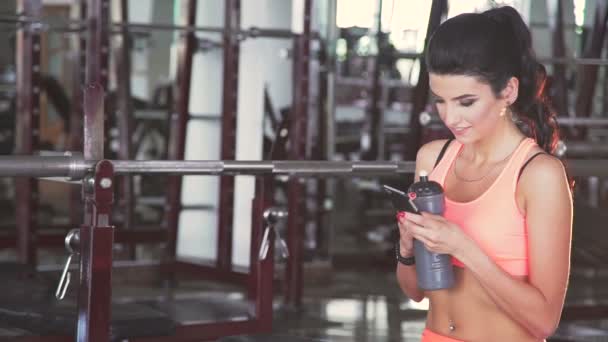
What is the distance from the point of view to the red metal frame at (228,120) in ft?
16.5

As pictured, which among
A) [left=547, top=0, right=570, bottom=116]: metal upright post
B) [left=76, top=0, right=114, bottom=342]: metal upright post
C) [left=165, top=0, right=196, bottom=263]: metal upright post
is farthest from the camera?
[left=547, top=0, right=570, bottom=116]: metal upright post

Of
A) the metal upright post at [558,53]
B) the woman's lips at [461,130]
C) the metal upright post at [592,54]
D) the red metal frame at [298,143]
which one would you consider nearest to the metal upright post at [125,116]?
the red metal frame at [298,143]

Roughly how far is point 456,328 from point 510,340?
96 mm

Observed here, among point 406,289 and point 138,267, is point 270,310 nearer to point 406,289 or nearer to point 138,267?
point 406,289

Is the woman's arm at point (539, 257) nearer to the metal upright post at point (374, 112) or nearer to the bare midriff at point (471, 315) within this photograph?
the bare midriff at point (471, 315)

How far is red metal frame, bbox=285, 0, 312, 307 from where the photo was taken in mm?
4727

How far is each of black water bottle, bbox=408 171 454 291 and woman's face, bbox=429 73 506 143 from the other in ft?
0.37

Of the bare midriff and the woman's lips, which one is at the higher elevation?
the woman's lips

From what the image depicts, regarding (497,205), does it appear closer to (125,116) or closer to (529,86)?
(529,86)

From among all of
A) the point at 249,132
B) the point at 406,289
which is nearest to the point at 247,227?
the point at 249,132

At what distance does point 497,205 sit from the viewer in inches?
63.1

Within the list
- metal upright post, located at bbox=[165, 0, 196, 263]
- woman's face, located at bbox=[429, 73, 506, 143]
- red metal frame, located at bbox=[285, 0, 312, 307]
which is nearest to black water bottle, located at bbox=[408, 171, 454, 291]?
woman's face, located at bbox=[429, 73, 506, 143]

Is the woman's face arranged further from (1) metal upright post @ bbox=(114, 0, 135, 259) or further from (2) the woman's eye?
(1) metal upright post @ bbox=(114, 0, 135, 259)

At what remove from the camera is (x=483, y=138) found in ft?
5.56
